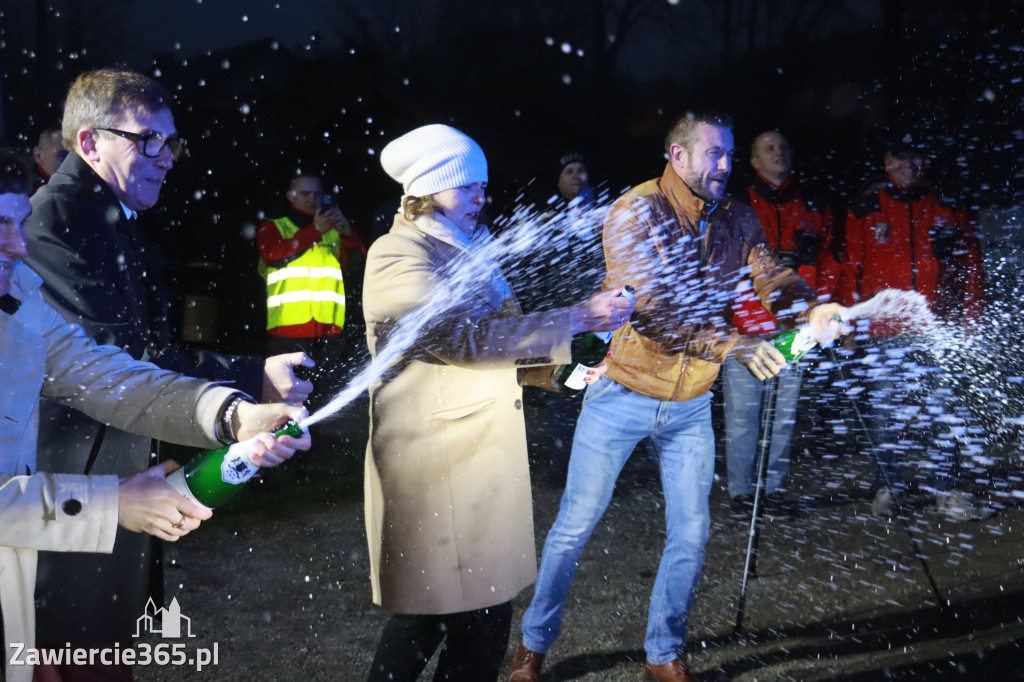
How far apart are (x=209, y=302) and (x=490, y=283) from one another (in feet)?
2.41

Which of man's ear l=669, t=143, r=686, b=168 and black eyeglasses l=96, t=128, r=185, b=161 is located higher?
black eyeglasses l=96, t=128, r=185, b=161

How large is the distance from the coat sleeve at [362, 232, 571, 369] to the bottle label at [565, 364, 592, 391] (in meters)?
0.23

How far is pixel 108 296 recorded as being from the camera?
3.71 ft

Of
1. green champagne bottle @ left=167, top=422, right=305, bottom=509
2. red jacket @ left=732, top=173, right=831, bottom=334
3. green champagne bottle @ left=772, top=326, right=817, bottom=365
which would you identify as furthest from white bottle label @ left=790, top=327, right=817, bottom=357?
green champagne bottle @ left=167, top=422, right=305, bottom=509

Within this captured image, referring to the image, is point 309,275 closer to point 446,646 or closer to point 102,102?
point 102,102

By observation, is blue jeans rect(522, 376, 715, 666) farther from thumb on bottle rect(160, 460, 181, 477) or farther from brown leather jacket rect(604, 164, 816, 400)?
thumb on bottle rect(160, 460, 181, 477)

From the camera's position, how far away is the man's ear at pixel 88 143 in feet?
3.84

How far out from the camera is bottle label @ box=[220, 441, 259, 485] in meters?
0.91

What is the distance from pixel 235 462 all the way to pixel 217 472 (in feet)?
0.09

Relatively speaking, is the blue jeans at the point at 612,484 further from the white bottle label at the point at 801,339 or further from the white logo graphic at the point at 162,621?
the white logo graphic at the point at 162,621

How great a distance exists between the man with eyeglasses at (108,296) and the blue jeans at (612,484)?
2.17 feet

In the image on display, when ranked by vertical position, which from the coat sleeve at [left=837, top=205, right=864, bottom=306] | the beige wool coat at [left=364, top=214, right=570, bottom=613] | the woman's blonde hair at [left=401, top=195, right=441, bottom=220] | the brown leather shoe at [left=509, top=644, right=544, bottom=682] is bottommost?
the brown leather shoe at [left=509, top=644, right=544, bottom=682]

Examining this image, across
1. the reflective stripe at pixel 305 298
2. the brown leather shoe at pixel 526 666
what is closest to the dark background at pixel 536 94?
the reflective stripe at pixel 305 298

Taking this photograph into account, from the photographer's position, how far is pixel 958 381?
405 centimetres
